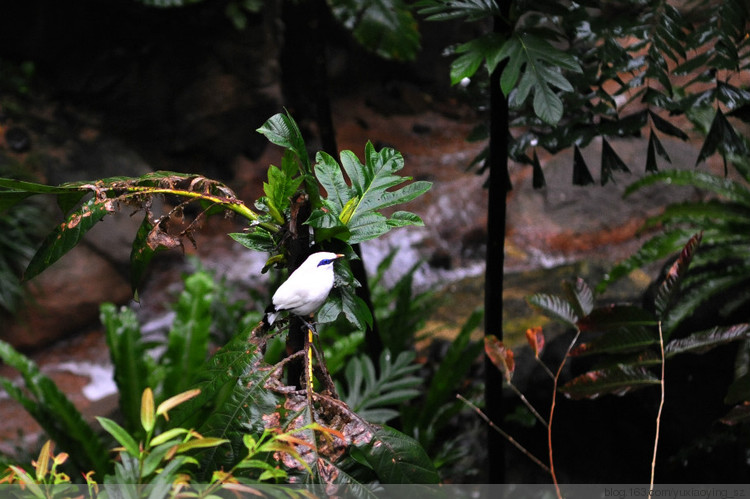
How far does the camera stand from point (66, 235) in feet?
2.51

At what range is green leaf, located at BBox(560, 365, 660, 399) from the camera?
0.98m

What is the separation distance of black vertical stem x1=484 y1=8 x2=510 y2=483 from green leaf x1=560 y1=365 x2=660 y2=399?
0.24 meters

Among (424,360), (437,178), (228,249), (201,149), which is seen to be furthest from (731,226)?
(201,149)

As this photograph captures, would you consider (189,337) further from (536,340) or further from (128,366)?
(536,340)

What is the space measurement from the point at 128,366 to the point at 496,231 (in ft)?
4.91

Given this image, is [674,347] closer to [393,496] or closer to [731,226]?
[393,496]

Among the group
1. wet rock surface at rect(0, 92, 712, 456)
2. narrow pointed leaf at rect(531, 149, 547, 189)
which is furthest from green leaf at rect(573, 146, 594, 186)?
wet rock surface at rect(0, 92, 712, 456)

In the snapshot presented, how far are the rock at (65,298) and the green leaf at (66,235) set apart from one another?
3648mm

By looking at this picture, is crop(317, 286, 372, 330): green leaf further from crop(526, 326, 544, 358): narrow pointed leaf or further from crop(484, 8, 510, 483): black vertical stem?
crop(484, 8, 510, 483): black vertical stem

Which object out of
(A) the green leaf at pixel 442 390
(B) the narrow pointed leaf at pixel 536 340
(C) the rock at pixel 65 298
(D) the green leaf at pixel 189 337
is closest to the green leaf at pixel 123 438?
(B) the narrow pointed leaf at pixel 536 340

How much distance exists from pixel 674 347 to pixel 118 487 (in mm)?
867

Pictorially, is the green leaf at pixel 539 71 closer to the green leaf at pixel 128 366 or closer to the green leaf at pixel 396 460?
the green leaf at pixel 396 460

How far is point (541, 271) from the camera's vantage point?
3.38m

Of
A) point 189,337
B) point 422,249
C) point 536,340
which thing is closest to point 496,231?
point 536,340
